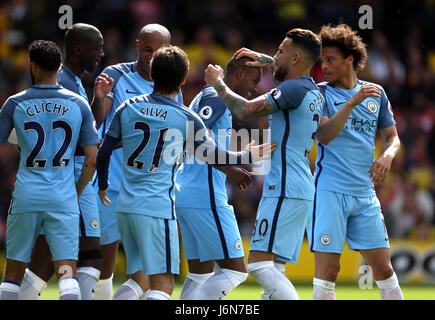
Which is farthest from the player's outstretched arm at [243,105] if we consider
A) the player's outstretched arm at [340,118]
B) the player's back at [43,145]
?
the player's back at [43,145]

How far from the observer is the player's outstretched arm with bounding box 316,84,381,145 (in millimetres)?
5867

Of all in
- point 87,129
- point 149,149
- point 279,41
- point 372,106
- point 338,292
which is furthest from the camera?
point 279,41

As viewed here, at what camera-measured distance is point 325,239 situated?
610 centimetres

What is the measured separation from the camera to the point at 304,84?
5.75 m

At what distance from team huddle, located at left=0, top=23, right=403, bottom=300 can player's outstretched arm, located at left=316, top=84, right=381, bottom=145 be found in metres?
0.01

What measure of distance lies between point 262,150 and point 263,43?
36.3ft

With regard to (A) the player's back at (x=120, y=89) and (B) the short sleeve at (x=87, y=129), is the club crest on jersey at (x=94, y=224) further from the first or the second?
(B) the short sleeve at (x=87, y=129)

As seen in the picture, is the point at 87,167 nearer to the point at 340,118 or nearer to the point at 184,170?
the point at 184,170

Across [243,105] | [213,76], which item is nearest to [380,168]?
[243,105]

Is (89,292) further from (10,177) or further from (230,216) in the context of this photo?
(10,177)

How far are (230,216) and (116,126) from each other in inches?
54.0

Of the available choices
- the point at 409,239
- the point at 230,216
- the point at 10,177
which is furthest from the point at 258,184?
the point at 230,216

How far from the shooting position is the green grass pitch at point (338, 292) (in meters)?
9.87

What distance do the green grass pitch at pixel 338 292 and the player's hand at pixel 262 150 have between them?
14.1ft
